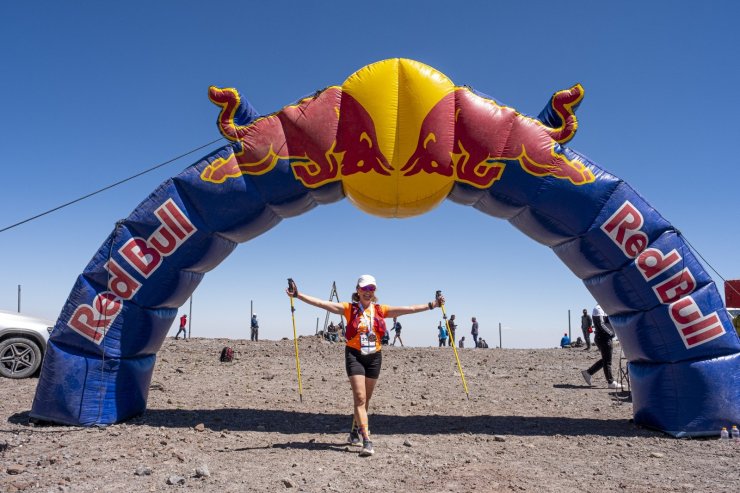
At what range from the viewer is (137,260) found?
6.78 m

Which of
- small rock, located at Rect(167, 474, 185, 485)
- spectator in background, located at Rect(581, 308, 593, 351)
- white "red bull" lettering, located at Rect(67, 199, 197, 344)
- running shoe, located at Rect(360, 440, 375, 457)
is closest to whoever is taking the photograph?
small rock, located at Rect(167, 474, 185, 485)

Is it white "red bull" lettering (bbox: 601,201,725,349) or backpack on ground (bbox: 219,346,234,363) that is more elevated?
white "red bull" lettering (bbox: 601,201,725,349)

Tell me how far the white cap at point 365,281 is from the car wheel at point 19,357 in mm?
7669

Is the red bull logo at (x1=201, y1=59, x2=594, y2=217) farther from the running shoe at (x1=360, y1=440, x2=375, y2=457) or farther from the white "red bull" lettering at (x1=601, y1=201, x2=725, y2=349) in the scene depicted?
the running shoe at (x1=360, y1=440, x2=375, y2=457)

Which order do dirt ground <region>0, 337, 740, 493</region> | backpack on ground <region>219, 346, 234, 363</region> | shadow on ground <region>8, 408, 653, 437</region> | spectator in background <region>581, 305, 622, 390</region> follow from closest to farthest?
1. dirt ground <region>0, 337, 740, 493</region>
2. shadow on ground <region>8, 408, 653, 437</region>
3. spectator in background <region>581, 305, 622, 390</region>
4. backpack on ground <region>219, 346, 234, 363</region>

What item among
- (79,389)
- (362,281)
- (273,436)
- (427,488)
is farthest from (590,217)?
(79,389)

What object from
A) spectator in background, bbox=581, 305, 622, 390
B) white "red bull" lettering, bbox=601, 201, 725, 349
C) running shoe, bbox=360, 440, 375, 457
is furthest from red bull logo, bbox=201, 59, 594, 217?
spectator in background, bbox=581, 305, 622, 390

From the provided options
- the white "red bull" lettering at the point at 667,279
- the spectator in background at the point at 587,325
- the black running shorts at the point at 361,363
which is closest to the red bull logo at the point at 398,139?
the white "red bull" lettering at the point at 667,279

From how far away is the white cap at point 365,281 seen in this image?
601 centimetres

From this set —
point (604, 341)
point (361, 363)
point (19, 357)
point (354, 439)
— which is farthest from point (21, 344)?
point (604, 341)

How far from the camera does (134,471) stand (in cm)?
500

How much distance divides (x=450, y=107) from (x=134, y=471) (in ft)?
17.8

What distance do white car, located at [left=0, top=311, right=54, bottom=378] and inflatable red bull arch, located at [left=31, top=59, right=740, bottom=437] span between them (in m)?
4.18

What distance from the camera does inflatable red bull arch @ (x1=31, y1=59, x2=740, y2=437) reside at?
659 centimetres
